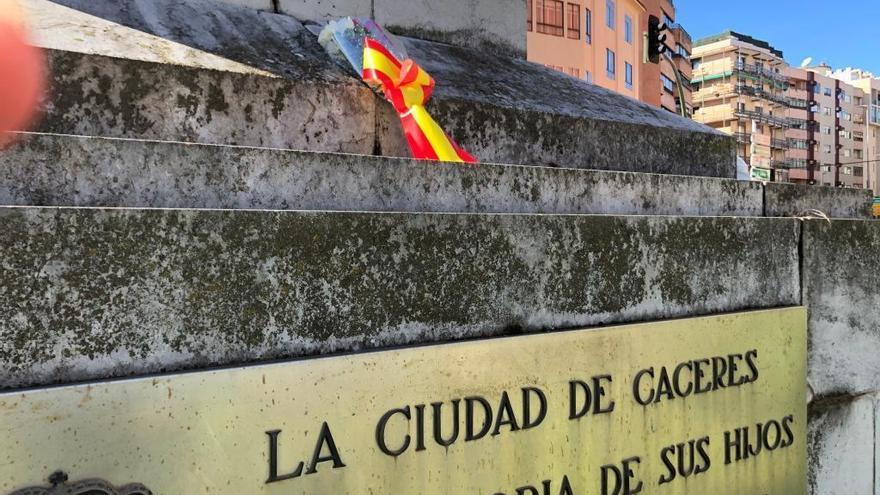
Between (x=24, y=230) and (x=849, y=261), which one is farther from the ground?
(x=24, y=230)

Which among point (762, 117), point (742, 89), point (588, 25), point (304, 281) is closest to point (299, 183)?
point (304, 281)

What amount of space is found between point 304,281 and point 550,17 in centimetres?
3496

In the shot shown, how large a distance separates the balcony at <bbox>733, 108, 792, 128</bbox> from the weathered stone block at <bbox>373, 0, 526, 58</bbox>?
7872 centimetres

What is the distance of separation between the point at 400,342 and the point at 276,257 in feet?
1.43

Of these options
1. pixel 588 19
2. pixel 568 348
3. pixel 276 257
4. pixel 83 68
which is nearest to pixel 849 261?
pixel 568 348

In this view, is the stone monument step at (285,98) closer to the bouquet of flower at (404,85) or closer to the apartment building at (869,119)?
the bouquet of flower at (404,85)

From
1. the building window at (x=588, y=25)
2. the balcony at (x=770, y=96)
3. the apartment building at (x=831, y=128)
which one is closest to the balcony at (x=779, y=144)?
the apartment building at (x=831, y=128)

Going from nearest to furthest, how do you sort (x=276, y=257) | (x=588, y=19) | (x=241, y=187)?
1. (x=276, y=257)
2. (x=241, y=187)
3. (x=588, y=19)

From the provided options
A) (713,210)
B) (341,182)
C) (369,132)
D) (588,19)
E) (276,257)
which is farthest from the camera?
(588,19)

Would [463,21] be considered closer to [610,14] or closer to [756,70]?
[610,14]

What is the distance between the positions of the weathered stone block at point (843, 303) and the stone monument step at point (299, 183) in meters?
0.47

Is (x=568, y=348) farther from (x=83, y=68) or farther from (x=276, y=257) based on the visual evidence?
(x=83, y=68)

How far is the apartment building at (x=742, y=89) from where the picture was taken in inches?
2982

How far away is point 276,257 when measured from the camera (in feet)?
5.92
